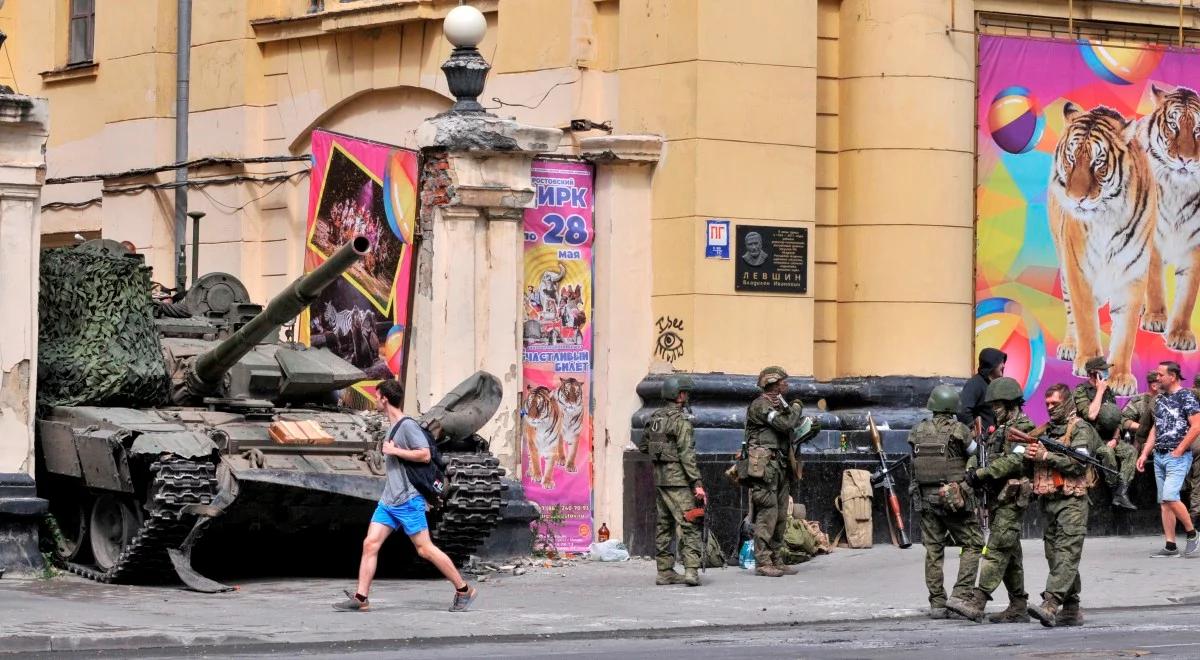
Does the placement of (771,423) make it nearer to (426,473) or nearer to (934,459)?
(934,459)

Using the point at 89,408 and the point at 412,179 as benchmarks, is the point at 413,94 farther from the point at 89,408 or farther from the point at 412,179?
the point at 89,408

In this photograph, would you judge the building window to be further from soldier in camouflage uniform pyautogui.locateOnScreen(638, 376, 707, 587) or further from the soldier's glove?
the soldier's glove

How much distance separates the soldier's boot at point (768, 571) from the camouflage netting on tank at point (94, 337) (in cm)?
466

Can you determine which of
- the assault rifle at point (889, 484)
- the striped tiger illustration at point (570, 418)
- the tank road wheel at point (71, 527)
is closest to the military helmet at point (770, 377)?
the assault rifle at point (889, 484)

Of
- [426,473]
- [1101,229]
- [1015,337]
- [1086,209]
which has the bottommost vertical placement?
[426,473]

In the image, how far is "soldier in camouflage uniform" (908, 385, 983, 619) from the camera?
48.1 ft

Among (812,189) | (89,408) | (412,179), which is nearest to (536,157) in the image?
(412,179)

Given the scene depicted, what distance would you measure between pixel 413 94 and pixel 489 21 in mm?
1233

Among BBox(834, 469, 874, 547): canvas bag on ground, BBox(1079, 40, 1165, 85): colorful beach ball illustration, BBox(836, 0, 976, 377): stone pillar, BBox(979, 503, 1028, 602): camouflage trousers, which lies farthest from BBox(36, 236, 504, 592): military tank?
BBox(1079, 40, 1165, 85): colorful beach ball illustration

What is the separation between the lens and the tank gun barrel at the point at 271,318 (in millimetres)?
16188

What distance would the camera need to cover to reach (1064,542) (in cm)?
1419

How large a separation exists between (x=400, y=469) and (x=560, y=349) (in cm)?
462

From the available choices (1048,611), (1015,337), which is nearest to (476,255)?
(1015,337)

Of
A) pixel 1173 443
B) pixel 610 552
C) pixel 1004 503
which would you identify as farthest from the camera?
pixel 610 552
